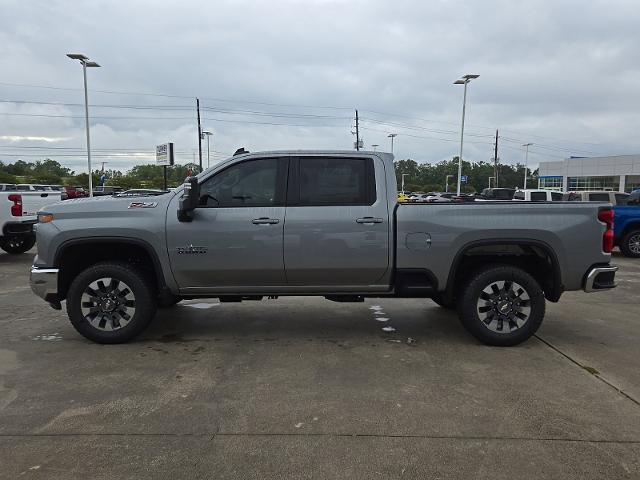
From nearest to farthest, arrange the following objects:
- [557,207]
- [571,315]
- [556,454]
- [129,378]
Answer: [556,454] → [129,378] → [557,207] → [571,315]

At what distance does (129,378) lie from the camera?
438 centimetres

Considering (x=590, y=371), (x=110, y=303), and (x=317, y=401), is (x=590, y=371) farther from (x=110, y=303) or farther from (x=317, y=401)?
(x=110, y=303)

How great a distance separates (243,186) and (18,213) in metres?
8.38

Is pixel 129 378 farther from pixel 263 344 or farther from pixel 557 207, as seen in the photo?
pixel 557 207

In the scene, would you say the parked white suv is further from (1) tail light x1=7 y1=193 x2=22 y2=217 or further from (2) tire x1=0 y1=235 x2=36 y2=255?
(2) tire x1=0 y1=235 x2=36 y2=255

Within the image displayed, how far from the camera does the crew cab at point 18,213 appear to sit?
35.9ft

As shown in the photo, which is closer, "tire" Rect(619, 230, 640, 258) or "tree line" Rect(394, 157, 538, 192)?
"tire" Rect(619, 230, 640, 258)

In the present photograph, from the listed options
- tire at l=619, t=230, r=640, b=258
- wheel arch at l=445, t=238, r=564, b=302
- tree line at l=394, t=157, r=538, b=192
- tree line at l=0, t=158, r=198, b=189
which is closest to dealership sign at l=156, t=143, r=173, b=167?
tree line at l=0, t=158, r=198, b=189

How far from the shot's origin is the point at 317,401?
3.90 meters

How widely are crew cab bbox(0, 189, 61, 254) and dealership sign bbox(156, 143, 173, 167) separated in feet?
71.3

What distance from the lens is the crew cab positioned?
1093 cm

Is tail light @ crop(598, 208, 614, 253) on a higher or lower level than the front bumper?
higher

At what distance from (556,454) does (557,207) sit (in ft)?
8.84

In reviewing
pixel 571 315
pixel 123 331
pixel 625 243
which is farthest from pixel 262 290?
pixel 625 243
